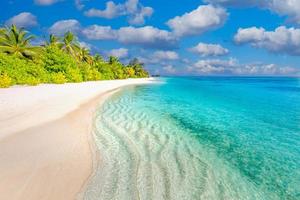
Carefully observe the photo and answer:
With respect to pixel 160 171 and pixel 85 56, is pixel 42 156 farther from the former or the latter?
pixel 85 56

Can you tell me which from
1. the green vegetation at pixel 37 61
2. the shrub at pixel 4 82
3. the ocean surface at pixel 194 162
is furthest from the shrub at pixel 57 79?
the ocean surface at pixel 194 162

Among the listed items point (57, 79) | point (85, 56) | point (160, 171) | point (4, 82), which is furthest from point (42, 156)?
point (85, 56)

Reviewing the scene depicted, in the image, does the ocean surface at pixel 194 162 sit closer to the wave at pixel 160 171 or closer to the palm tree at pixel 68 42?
→ the wave at pixel 160 171

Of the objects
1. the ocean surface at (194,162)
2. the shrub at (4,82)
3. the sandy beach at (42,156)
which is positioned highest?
the shrub at (4,82)

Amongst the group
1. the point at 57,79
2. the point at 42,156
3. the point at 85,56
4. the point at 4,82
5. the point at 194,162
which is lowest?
the point at 194,162

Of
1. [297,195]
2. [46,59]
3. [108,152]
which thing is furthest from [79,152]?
[46,59]

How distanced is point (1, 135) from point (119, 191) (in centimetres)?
498

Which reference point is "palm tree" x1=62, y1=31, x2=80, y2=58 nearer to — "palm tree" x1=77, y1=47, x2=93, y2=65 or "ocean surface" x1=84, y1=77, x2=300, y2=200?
"palm tree" x1=77, y1=47, x2=93, y2=65

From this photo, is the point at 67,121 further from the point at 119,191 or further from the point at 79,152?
the point at 119,191

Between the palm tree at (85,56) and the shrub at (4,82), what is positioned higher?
Answer: the palm tree at (85,56)

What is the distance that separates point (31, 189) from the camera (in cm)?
484

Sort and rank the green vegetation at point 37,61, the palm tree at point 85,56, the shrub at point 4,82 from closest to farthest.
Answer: the shrub at point 4,82 → the green vegetation at point 37,61 → the palm tree at point 85,56

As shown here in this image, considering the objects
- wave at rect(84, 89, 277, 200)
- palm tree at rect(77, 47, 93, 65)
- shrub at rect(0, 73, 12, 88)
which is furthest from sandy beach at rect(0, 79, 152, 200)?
palm tree at rect(77, 47, 93, 65)

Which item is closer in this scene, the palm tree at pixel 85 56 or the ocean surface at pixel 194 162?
the ocean surface at pixel 194 162
